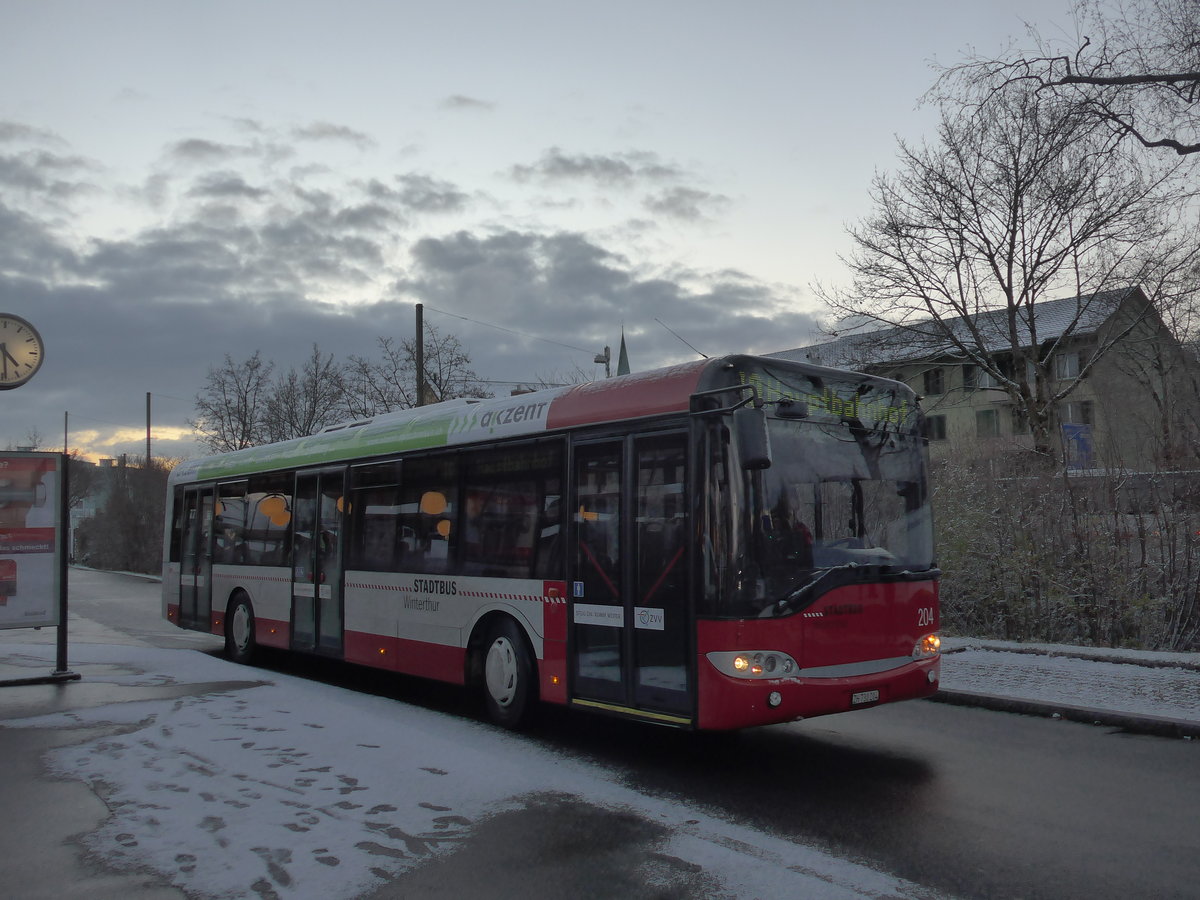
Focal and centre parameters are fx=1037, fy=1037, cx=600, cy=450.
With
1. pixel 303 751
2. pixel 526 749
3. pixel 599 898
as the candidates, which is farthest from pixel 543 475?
pixel 599 898

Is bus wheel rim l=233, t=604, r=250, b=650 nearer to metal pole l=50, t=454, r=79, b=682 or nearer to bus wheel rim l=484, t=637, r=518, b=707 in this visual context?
metal pole l=50, t=454, r=79, b=682

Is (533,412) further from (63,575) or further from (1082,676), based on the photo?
(63,575)

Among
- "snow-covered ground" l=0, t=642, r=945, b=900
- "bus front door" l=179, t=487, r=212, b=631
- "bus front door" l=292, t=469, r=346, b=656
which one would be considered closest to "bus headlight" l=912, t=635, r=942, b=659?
"snow-covered ground" l=0, t=642, r=945, b=900

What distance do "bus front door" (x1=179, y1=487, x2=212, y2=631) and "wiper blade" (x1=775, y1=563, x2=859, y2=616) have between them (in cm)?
1062

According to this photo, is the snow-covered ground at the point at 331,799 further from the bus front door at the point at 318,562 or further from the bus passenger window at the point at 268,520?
the bus passenger window at the point at 268,520

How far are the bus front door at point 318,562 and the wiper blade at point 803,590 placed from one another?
6.29 metres

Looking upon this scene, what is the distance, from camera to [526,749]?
7926 mm

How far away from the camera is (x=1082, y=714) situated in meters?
8.80

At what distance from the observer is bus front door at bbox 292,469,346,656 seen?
11.7 m

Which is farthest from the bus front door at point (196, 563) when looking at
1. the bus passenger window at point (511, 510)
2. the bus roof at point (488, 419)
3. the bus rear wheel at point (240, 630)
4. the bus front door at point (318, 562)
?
the bus passenger window at point (511, 510)

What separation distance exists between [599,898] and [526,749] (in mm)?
3348

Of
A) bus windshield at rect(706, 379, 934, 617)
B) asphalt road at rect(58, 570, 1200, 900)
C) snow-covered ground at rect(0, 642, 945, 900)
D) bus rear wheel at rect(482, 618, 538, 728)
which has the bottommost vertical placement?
asphalt road at rect(58, 570, 1200, 900)

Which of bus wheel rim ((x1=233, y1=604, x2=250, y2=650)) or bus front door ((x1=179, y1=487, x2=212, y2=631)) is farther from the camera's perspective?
bus front door ((x1=179, y1=487, x2=212, y2=631))

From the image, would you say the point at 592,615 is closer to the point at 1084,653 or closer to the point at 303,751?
the point at 303,751
